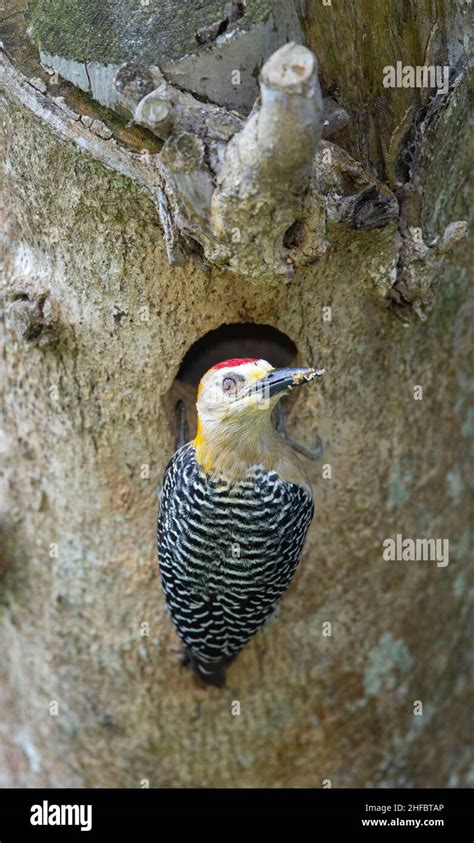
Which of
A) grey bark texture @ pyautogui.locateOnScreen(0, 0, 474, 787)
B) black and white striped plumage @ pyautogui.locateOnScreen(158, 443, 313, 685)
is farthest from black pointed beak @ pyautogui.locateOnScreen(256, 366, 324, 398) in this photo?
black and white striped plumage @ pyautogui.locateOnScreen(158, 443, 313, 685)

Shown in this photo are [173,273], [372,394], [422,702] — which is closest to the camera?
[173,273]

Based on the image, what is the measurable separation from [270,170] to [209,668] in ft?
6.97

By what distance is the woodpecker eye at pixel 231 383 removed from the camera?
3152 mm

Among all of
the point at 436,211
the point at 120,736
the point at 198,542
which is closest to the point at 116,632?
the point at 120,736

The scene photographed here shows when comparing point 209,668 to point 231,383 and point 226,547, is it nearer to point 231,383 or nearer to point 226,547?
point 226,547

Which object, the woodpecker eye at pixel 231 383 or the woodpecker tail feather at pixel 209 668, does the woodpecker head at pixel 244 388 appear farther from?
the woodpecker tail feather at pixel 209 668

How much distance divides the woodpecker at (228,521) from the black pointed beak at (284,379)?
0.14m

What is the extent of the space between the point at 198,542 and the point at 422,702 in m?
1.59

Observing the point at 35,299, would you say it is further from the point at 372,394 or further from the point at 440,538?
the point at 440,538

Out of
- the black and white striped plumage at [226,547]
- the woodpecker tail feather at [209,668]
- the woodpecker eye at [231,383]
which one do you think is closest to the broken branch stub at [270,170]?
the woodpecker eye at [231,383]

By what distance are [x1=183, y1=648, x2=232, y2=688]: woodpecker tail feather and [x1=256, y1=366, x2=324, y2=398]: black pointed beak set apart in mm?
1263

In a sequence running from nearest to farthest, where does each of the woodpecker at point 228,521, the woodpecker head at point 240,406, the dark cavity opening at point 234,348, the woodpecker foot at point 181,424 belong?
the woodpecker head at point 240,406 < the woodpecker at point 228,521 < the woodpecker foot at point 181,424 < the dark cavity opening at point 234,348

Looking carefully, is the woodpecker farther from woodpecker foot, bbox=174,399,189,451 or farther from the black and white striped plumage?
woodpecker foot, bbox=174,399,189,451

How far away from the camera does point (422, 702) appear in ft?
13.6
